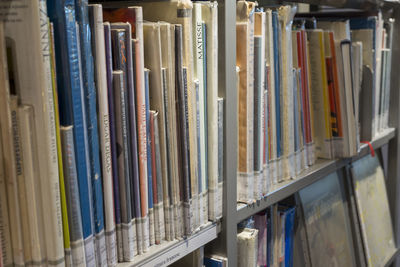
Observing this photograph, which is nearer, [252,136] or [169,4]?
[169,4]

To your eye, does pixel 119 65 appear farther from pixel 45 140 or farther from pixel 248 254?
pixel 248 254

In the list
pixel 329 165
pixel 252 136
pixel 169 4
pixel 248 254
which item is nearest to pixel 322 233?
pixel 329 165

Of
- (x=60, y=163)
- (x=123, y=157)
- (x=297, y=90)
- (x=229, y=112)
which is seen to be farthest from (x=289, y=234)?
(x=60, y=163)

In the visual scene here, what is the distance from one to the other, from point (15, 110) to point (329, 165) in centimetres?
108

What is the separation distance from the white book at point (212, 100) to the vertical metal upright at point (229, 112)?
3cm

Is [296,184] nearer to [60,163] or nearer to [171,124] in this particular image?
[171,124]

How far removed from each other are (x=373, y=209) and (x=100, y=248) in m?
1.44

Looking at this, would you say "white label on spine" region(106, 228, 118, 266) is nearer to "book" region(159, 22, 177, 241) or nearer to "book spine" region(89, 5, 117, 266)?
"book spine" region(89, 5, 117, 266)

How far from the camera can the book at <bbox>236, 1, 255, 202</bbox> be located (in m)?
0.99

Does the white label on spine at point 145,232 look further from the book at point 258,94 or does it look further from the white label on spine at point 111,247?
the book at point 258,94

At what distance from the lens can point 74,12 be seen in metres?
0.63

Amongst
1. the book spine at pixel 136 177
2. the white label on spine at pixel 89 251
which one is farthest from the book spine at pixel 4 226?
the book spine at pixel 136 177

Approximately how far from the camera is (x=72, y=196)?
0.65 m

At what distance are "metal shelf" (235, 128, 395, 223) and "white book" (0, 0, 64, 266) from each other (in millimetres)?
505
